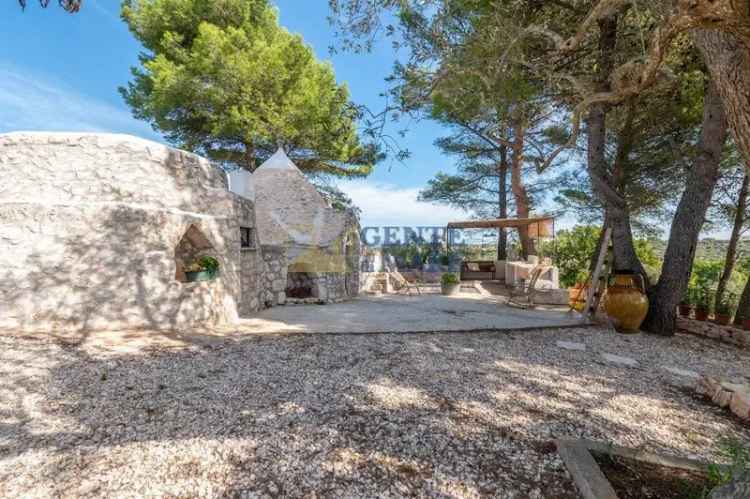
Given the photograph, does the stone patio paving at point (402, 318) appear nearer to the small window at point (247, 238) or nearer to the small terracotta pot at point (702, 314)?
the small window at point (247, 238)

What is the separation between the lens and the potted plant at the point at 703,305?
648cm

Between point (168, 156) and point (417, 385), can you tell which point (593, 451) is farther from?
point (168, 156)

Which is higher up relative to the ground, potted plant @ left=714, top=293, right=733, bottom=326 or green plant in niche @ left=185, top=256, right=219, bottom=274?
green plant in niche @ left=185, top=256, right=219, bottom=274

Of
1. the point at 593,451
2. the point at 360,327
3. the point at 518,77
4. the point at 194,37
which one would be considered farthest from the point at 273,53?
the point at 593,451

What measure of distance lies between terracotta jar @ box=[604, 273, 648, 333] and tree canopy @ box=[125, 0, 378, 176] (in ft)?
29.6

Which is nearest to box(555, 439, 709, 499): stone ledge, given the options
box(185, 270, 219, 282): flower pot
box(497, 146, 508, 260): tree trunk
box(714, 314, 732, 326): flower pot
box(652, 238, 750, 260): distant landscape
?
box(185, 270, 219, 282): flower pot

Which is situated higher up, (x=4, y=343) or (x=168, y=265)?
(x=168, y=265)

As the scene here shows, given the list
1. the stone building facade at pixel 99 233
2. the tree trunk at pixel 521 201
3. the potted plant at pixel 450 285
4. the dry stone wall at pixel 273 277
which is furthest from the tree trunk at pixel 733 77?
the tree trunk at pixel 521 201

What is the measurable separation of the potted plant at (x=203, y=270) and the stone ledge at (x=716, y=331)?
9.08 metres

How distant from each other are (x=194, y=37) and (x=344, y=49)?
38.1 ft

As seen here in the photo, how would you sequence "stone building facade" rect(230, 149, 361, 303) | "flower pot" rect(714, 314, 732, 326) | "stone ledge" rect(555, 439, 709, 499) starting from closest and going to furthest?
1. "stone ledge" rect(555, 439, 709, 499)
2. "flower pot" rect(714, 314, 732, 326)
3. "stone building facade" rect(230, 149, 361, 303)

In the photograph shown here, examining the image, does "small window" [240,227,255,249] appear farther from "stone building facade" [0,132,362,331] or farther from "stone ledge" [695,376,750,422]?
"stone ledge" [695,376,750,422]

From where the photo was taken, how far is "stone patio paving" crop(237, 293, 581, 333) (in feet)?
18.6

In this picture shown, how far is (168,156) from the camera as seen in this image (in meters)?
5.79
